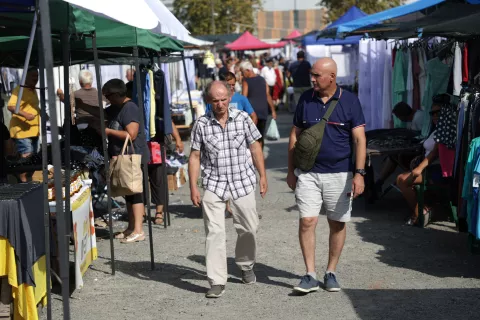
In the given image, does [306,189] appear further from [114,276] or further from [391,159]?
[391,159]

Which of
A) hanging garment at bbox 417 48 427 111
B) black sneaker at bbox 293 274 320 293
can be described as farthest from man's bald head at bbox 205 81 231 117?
hanging garment at bbox 417 48 427 111

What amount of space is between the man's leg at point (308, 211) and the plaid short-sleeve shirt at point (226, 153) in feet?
1.50

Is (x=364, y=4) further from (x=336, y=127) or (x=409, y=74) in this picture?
(x=336, y=127)

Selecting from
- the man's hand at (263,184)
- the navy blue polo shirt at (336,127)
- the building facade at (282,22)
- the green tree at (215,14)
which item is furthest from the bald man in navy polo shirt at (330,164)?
the building facade at (282,22)

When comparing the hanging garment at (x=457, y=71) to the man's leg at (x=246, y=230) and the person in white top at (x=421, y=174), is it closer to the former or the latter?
the person in white top at (x=421, y=174)

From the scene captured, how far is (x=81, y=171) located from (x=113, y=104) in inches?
30.8

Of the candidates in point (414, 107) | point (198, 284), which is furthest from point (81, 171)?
point (414, 107)

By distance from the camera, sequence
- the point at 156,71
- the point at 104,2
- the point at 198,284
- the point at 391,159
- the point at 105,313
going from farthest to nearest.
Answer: the point at 391,159, the point at 156,71, the point at 198,284, the point at 105,313, the point at 104,2

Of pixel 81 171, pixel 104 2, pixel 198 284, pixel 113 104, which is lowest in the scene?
pixel 198 284

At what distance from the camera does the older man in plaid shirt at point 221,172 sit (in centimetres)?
695

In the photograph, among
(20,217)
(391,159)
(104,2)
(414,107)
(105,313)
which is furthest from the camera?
(414,107)

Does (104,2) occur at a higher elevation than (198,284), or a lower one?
higher

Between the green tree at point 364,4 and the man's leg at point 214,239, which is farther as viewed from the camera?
the green tree at point 364,4

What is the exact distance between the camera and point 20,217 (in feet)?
19.2
